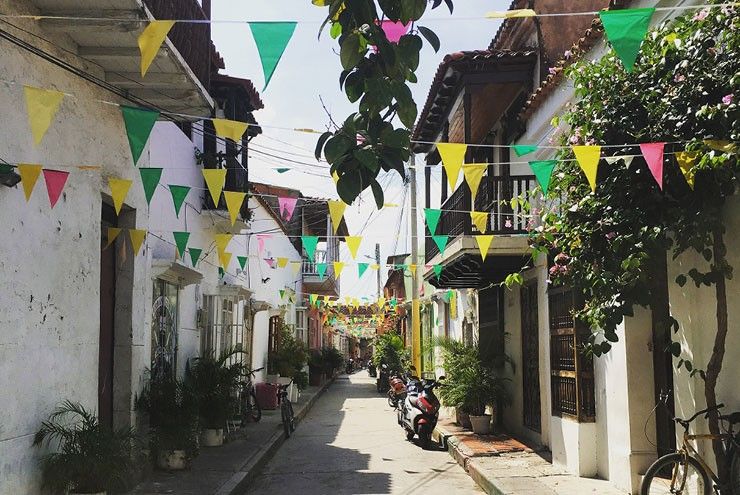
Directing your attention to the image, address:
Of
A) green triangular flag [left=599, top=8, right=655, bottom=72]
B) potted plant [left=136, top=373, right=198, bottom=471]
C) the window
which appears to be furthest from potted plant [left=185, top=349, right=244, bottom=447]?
green triangular flag [left=599, top=8, right=655, bottom=72]

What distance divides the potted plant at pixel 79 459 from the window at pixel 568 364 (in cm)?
519

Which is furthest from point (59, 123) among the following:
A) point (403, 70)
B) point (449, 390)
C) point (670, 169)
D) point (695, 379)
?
point (449, 390)

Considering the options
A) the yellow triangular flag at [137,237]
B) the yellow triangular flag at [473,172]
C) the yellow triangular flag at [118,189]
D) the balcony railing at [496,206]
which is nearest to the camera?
the yellow triangular flag at [473,172]

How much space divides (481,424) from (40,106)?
32.1 feet

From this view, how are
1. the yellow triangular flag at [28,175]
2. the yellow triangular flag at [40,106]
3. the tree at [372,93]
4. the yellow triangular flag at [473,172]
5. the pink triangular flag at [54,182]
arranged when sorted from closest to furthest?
the tree at [372,93]
the yellow triangular flag at [40,106]
the yellow triangular flag at [28,175]
the pink triangular flag at [54,182]
the yellow triangular flag at [473,172]

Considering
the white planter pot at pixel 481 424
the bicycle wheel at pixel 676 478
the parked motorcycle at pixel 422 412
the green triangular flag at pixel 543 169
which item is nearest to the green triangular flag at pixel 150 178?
the green triangular flag at pixel 543 169

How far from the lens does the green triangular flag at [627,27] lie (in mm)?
4555

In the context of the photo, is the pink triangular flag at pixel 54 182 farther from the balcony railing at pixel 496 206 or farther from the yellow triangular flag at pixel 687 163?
the balcony railing at pixel 496 206

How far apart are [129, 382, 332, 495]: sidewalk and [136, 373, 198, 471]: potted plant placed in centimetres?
19

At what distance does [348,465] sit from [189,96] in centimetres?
580

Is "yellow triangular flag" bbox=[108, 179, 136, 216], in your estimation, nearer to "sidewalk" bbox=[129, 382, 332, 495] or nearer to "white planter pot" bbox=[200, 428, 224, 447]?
"sidewalk" bbox=[129, 382, 332, 495]

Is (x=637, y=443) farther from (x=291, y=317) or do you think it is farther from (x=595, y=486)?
(x=291, y=317)

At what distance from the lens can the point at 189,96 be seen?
855cm

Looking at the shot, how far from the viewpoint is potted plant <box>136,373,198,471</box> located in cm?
930
